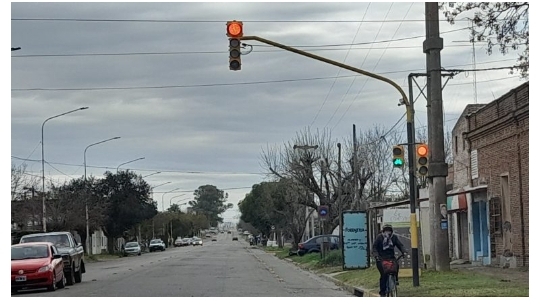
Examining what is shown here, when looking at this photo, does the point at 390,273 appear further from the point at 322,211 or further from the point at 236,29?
the point at 322,211

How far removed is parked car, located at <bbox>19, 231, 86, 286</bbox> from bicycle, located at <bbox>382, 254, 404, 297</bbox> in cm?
1137

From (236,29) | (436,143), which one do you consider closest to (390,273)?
(236,29)

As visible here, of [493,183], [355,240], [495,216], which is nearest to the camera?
[495,216]

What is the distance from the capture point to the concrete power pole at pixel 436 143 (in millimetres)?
26781

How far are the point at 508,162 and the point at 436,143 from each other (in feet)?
10.2

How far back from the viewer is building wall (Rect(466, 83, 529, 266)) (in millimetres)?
27109

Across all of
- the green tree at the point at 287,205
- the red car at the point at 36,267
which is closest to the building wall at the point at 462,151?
the red car at the point at 36,267

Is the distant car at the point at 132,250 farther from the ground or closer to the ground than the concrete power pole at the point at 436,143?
closer to the ground

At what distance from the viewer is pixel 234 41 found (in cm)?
1980

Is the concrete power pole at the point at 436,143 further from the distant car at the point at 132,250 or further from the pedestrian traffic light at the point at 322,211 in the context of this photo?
the distant car at the point at 132,250

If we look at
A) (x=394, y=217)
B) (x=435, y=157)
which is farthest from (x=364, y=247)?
(x=435, y=157)

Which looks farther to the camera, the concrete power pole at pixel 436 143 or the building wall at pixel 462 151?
the building wall at pixel 462 151

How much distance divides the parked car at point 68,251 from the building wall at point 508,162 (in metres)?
13.9

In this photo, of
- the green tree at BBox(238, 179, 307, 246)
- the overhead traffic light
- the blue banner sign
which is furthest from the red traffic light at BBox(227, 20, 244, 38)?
the green tree at BBox(238, 179, 307, 246)
